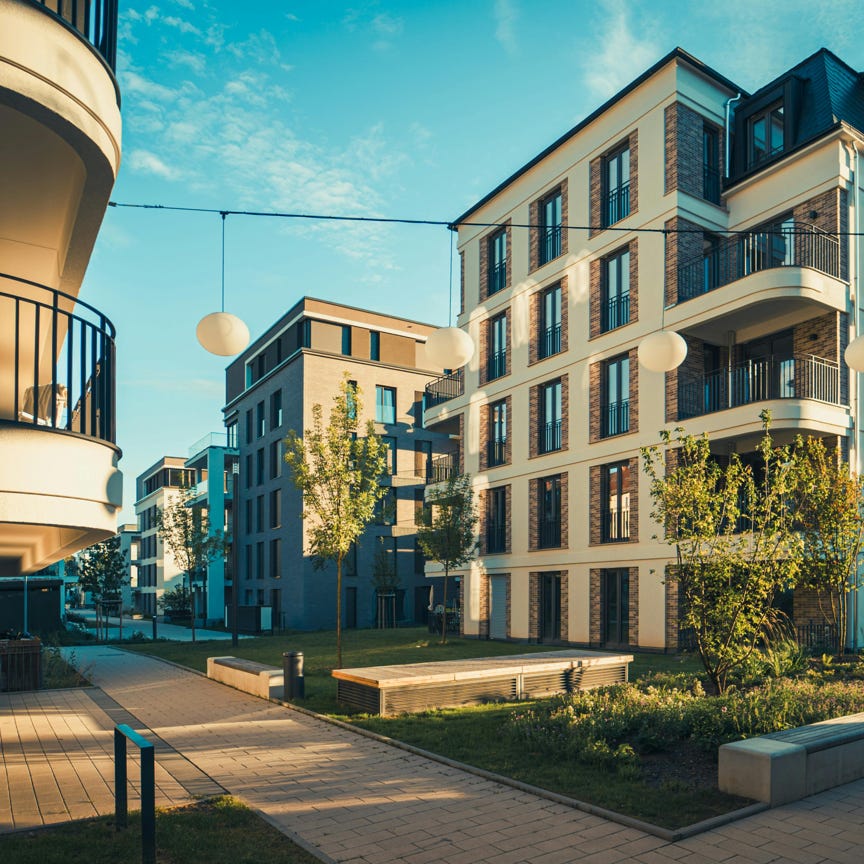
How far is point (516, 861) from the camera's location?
6262 mm

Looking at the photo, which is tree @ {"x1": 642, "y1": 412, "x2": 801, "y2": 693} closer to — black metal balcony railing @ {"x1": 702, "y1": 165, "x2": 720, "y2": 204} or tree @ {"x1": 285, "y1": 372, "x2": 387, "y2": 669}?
tree @ {"x1": 285, "y1": 372, "x2": 387, "y2": 669}

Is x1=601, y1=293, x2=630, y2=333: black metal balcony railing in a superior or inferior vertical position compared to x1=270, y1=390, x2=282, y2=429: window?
superior

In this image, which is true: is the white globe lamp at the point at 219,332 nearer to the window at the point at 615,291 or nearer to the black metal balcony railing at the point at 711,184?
the window at the point at 615,291

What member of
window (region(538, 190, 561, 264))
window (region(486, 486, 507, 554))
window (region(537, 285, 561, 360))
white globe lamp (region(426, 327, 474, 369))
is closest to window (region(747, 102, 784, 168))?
window (region(538, 190, 561, 264))

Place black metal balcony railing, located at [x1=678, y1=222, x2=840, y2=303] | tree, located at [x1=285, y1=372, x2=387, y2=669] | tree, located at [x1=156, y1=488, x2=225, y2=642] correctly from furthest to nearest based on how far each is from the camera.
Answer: tree, located at [x1=156, y1=488, x2=225, y2=642] < black metal balcony railing, located at [x1=678, y1=222, x2=840, y2=303] < tree, located at [x1=285, y1=372, x2=387, y2=669]

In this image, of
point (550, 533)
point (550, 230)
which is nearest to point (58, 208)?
point (550, 533)

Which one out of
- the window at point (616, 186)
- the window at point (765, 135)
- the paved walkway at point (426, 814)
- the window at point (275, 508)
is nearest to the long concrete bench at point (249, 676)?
the paved walkway at point (426, 814)

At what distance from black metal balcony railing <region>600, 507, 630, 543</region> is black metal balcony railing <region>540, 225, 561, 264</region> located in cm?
928

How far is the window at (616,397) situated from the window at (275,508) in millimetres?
22746

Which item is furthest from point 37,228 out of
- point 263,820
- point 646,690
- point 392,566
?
point 392,566

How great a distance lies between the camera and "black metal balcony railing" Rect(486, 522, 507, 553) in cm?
2967

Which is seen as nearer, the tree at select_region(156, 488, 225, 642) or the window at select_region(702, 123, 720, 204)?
the window at select_region(702, 123, 720, 204)

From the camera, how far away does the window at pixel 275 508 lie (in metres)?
43.5

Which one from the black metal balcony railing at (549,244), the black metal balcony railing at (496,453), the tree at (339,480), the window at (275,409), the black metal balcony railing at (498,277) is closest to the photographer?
the tree at (339,480)
